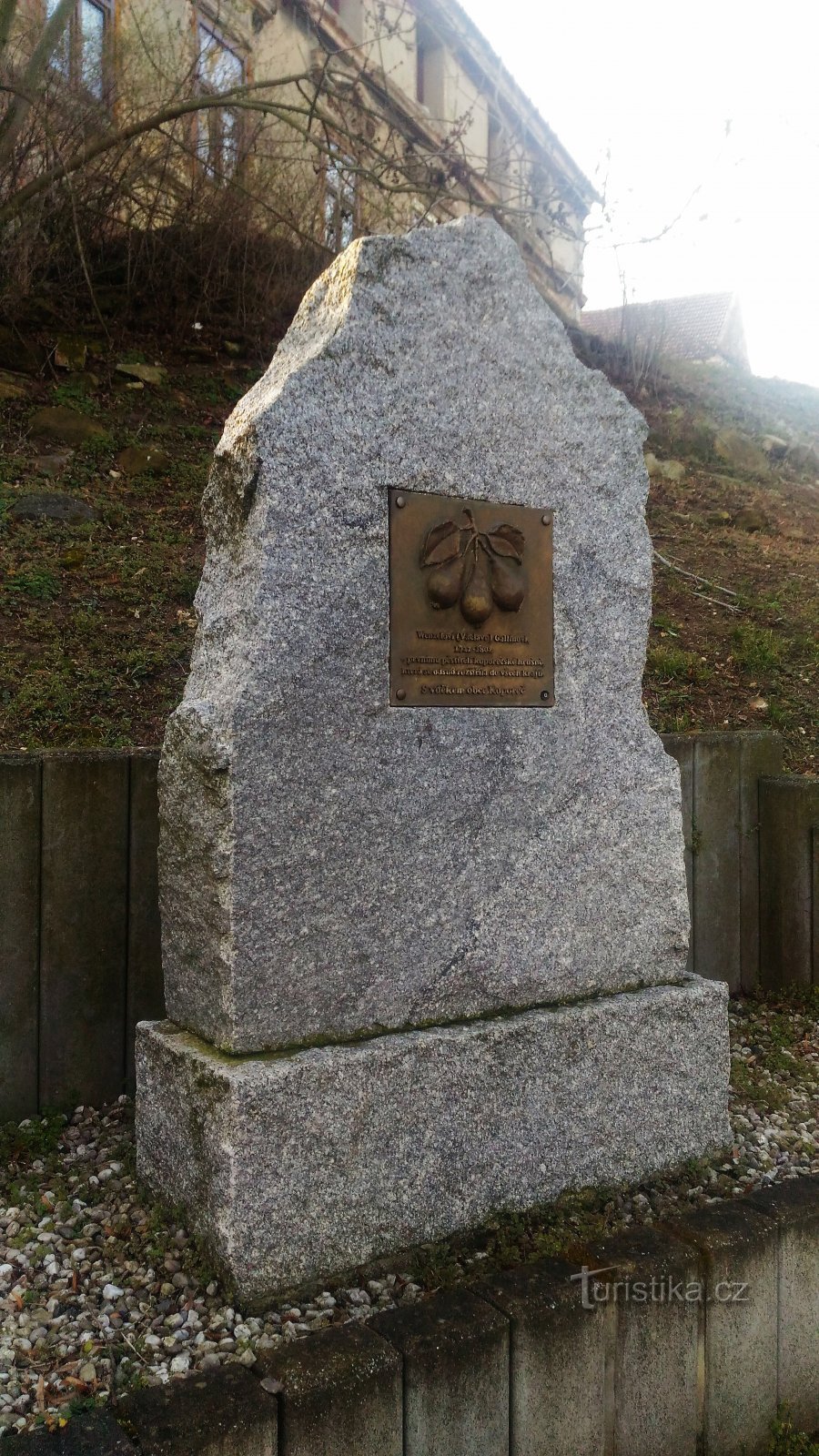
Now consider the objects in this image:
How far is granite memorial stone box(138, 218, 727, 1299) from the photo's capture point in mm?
2100

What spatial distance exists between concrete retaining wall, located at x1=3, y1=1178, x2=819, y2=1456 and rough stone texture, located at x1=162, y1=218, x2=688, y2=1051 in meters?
0.58

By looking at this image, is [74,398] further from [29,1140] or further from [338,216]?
[29,1140]

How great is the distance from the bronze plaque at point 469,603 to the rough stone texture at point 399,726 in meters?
0.04

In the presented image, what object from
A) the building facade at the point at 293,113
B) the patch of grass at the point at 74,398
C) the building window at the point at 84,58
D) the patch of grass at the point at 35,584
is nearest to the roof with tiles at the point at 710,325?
the building facade at the point at 293,113

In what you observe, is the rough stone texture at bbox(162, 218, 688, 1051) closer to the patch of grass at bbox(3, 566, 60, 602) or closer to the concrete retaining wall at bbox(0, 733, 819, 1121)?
the concrete retaining wall at bbox(0, 733, 819, 1121)

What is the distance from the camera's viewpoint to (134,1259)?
84.3 inches

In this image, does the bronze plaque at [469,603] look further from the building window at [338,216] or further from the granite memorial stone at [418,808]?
the building window at [338,216]

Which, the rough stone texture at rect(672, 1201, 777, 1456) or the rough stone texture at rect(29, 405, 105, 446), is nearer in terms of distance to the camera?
the rough stone texture at rect(672, 1201, 777, 1456)

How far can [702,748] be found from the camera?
392 centimetres

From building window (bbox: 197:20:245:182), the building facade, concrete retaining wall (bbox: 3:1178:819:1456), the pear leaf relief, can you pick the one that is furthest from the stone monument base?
building window (bbox: 197:20:245:182)

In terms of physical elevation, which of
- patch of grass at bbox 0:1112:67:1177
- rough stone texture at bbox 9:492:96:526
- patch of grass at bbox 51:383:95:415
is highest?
patch of grass at bbox 51:383:95:415

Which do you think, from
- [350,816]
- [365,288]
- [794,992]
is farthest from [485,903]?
[794,992]

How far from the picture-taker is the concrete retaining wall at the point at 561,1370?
1.63m

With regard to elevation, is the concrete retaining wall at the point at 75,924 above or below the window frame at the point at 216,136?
below
